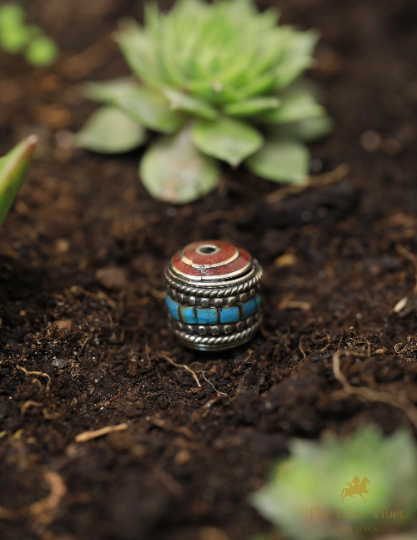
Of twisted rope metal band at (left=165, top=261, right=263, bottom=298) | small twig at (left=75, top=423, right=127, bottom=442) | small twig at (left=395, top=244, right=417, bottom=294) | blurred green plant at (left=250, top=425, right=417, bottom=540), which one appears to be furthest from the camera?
small twig at (left=395, top=244, right=417, bottom=294)

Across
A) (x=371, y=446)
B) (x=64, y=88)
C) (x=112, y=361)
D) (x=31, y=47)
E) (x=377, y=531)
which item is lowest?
A: (x=112, y=361)

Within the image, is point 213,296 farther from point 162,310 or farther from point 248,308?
point 162,310

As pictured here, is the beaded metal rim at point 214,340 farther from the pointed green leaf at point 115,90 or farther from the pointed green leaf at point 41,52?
the pointed green leaf at point 41,52

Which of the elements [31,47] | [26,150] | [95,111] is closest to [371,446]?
[26,150]

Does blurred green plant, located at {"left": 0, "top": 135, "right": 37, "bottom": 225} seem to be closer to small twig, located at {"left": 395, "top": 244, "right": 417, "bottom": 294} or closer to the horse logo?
the horse logo

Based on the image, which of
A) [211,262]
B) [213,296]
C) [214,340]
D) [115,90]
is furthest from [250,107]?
[214,340]

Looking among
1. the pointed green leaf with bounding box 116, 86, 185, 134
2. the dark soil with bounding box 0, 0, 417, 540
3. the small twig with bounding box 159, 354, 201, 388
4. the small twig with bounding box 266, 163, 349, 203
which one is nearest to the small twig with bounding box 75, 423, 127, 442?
the dark soil with bounding box 0, 0, 417, 540

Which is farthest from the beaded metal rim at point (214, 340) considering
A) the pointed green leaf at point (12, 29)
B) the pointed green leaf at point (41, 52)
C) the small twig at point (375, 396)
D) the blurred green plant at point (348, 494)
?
the pointed green leaf at point (12, 29)

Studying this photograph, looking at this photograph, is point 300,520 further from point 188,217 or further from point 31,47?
point 31,47
